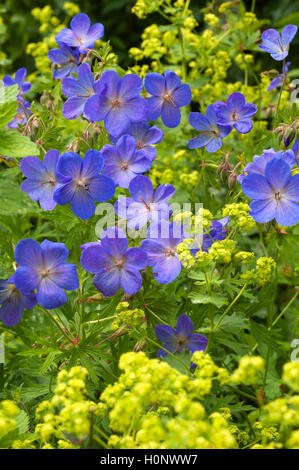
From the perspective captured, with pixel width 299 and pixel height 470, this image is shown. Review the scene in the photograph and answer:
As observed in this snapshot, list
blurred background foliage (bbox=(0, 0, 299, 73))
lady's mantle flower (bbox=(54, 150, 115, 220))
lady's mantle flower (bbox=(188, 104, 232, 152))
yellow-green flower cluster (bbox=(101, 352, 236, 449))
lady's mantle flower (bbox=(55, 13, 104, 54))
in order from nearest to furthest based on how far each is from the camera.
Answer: yellow-green flower cluster (bbox=(101, 352, 236, 449)), lady's mantle flower (bbox=(54, 150, 115, 220)), lady's mantle flower (bbox=(188, 104, 232, 152)), lady's mantle flower (bbox=(55, 13, 104, 54)), blurred background foliage (bbox=(0, 0, 299, 73))

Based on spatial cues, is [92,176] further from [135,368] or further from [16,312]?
[135,368]

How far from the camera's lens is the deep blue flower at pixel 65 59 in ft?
6.32

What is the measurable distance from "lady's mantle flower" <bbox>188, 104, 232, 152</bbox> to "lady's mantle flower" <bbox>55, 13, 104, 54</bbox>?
0.43m

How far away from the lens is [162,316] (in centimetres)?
170

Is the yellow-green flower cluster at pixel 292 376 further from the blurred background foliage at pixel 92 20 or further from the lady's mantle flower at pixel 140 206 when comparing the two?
the blurred background foliage at pixel 92 20

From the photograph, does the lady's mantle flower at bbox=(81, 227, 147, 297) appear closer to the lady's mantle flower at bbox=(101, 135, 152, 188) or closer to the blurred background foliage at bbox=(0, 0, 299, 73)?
the lady's mantle flower at bbox=(101, 135, 152, 188)

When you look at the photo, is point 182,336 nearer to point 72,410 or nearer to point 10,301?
point 10,301

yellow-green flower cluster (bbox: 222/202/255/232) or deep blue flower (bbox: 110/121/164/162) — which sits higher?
deep blue flower (bbox: 110/121/164/162)

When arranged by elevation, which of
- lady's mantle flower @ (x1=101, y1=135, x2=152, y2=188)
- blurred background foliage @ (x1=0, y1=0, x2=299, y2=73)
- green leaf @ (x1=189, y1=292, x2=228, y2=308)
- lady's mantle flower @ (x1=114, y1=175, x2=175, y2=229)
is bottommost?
blurred background foliage @ (x1=0, y1=0, x2=299, y2=73)

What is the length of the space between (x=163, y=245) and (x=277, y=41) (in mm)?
790

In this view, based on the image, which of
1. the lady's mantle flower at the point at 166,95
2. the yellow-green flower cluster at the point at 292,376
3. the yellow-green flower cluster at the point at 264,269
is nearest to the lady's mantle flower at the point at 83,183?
the lady's mantle flower at the point at 166,95

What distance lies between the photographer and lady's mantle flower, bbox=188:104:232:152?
5.73ft

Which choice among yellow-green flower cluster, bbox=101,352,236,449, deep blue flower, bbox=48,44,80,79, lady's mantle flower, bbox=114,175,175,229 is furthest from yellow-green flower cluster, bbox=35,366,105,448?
deep blue flower, bbox=48,44,80,79
